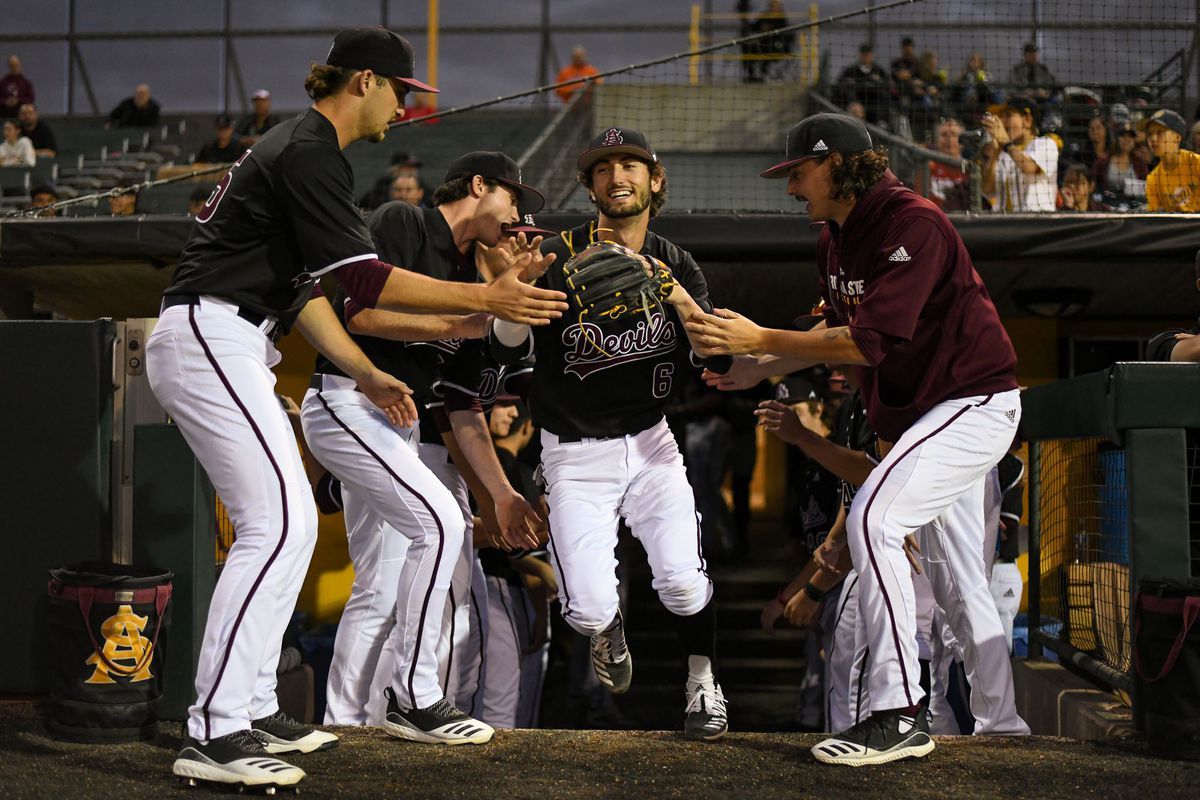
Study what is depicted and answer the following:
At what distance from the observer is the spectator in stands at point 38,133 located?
13.8 meters

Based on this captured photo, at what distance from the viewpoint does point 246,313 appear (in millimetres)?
2955

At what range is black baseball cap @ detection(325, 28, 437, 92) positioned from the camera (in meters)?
3.04

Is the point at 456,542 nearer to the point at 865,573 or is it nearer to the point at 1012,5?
the point at 865,573

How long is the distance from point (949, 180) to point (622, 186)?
5.00m

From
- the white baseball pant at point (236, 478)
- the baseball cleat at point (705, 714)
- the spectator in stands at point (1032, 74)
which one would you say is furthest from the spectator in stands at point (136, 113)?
the baseball cleat at point (705, 714)

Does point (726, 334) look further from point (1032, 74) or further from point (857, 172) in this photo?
point (1032, 74)

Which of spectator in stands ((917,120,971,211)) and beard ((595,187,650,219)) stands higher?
spectator in stands ((917,120,971,211))

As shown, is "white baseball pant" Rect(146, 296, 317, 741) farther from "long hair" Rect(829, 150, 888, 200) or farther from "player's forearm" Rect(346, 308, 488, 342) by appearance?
"long hair" Rect(829, 150, 888, 200)

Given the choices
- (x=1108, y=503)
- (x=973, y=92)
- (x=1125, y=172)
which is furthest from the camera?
(x=973, y=92)

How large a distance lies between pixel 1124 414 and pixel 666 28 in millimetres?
13101

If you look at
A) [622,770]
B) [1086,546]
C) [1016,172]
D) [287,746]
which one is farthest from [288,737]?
[1016,172]

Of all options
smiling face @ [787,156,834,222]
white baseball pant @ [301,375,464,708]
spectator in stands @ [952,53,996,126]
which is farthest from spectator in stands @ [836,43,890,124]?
white baseball pant @ [301,375,464,708]

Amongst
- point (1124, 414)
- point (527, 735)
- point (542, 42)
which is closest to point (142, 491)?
point (527, 735)

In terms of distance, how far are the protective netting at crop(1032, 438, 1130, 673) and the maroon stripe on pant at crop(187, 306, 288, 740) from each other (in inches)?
99.9
